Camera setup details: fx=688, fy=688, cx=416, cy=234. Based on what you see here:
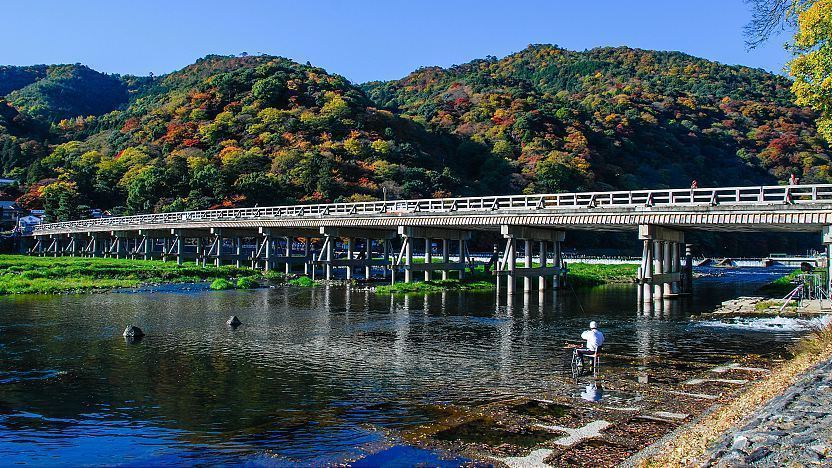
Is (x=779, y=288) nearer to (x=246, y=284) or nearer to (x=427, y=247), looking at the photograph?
(x=427, y=247)

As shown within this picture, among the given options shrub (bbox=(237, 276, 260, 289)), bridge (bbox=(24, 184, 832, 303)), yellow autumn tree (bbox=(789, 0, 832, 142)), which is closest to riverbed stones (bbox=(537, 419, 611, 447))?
yellow autumn tree (bbox=(789, 0, 832, 142))

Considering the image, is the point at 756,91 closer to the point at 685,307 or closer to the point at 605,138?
the point at 605,138

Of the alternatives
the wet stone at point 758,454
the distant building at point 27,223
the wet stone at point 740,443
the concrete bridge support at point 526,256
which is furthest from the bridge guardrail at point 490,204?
the wet stone at point 758,454

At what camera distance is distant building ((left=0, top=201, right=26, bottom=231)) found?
11406 centimetres

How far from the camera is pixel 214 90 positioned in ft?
473

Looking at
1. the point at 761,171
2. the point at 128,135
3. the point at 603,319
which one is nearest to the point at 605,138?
the point at 761,171

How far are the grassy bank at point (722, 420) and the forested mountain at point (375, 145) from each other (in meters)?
84.4

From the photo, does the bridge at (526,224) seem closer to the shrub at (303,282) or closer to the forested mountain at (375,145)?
the shrub at (303,282)

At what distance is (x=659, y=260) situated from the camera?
4128cm

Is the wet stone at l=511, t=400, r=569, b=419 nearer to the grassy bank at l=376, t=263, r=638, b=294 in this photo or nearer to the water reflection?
the water reflection

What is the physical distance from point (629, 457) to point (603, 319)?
78.5 ft

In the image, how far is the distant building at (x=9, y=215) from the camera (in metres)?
114

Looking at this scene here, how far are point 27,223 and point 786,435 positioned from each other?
123 meters

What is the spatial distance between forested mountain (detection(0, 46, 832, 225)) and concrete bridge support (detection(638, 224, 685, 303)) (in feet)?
189
